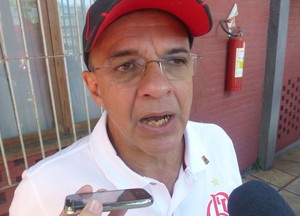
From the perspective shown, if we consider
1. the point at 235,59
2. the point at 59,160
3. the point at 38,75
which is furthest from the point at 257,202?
the point at 235,59

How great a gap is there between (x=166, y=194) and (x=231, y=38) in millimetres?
2591

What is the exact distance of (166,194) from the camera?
1.16 metres

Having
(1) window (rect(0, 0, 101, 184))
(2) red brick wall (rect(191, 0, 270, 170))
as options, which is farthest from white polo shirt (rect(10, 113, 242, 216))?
(2) red brick wall (rect(191, 0, 270, 170))

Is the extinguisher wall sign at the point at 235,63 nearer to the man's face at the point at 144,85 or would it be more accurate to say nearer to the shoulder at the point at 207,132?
the shoulder at the point at 207,132

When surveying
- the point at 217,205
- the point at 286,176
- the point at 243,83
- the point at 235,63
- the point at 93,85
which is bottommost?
the point at 286,176

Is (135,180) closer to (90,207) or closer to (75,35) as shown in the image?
(90,207)

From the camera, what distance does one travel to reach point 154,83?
103 centimetres

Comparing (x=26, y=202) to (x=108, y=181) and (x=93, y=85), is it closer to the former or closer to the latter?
(x=108, y=181)

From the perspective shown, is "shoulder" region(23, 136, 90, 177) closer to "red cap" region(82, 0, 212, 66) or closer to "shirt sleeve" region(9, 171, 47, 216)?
"shirt sleeve" region(9, 171, 47, 216)

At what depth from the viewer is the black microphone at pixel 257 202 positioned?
85cm

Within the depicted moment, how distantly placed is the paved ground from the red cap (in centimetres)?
313

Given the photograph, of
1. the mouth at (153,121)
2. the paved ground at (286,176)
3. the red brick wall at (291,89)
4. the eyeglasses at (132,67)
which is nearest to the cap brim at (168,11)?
the eyeglasses at (132,67)

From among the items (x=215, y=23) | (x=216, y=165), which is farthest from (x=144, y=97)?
(x=215, y=23)

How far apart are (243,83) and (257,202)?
9.99 feet
